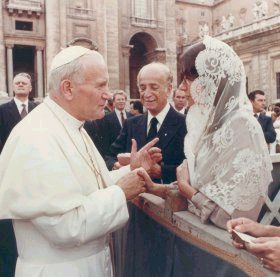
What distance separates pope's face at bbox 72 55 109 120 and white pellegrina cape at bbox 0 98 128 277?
9 centimetres

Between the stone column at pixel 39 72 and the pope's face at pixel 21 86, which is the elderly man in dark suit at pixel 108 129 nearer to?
the pope's face at pixel 21 86

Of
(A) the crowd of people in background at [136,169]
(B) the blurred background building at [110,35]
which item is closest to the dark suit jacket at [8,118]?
(A) the crowd of people in background at [136,169]

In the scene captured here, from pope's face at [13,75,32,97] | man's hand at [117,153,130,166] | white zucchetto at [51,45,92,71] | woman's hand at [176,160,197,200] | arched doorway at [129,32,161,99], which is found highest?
arched doorway at [129,32,161,99]

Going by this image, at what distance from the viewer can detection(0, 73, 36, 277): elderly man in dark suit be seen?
196 inches

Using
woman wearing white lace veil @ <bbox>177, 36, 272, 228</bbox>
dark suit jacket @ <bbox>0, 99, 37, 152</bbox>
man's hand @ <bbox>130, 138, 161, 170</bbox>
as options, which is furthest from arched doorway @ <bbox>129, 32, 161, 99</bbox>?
woman wearing white lace veil @ <bbox>177, 36, 272, 228</bbox>

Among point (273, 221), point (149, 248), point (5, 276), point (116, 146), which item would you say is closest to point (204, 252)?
point (149, 248)

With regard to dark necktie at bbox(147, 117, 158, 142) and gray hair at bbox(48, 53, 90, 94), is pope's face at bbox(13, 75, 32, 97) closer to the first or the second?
dark necktie at bbox(147, 117, 158, 142)

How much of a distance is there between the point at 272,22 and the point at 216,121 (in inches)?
1066

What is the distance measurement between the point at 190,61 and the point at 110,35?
91.3 ft

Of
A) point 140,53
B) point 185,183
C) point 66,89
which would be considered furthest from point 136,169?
point 140,53

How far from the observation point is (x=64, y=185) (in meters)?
2.06

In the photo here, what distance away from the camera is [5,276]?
15.6ft

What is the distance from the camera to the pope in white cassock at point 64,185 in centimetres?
203

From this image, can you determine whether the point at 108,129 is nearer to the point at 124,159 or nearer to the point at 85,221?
the point at 124,159
